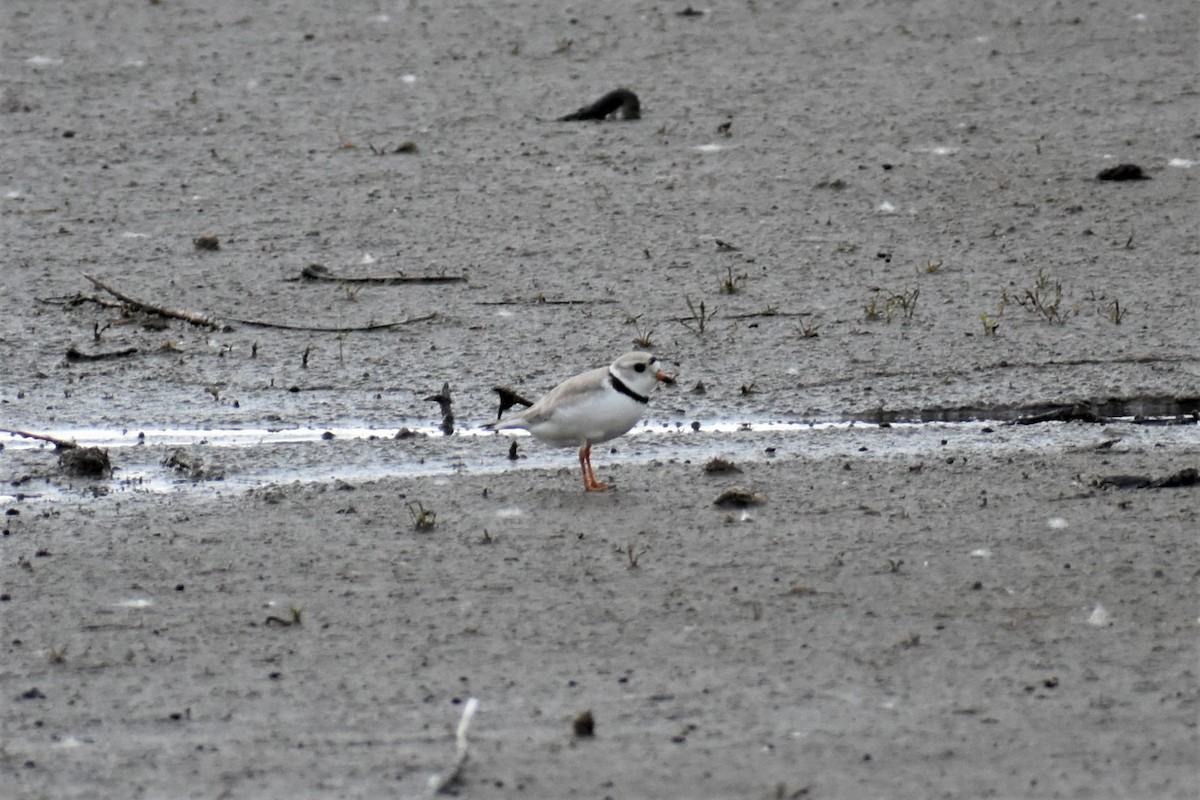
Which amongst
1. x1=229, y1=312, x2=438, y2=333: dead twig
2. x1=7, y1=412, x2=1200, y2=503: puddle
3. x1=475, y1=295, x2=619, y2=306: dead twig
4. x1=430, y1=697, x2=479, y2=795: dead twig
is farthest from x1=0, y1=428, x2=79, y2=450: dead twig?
x1=430, y1=697, x2=479, y2=795: dead twig

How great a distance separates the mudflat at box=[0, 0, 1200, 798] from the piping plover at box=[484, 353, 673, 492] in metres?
0.24

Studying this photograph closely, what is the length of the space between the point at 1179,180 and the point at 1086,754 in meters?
6.77

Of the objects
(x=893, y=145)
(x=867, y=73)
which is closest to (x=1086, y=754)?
(x=893, y=145)

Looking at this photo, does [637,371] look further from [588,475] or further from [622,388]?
[588,475]

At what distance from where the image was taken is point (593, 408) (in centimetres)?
661

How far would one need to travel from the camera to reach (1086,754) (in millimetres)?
4477

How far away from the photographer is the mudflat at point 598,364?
475cm

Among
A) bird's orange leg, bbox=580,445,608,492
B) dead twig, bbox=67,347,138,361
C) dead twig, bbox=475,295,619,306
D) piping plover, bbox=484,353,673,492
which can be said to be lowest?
dead twig, bbox=67,347,138,361

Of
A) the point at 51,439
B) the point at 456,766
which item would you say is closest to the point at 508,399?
the point at 51,439

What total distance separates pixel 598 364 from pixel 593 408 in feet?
5.26

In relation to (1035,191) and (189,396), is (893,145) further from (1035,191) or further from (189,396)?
(189,396)

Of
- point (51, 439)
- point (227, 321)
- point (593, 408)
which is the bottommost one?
point (227, 321)

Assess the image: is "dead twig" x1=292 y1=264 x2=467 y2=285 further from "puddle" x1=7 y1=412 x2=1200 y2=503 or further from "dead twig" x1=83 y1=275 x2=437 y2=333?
"puddle" x1=7 y1=412 x2=1200 y2=503

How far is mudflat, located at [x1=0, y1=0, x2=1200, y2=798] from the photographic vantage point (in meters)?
4.75
